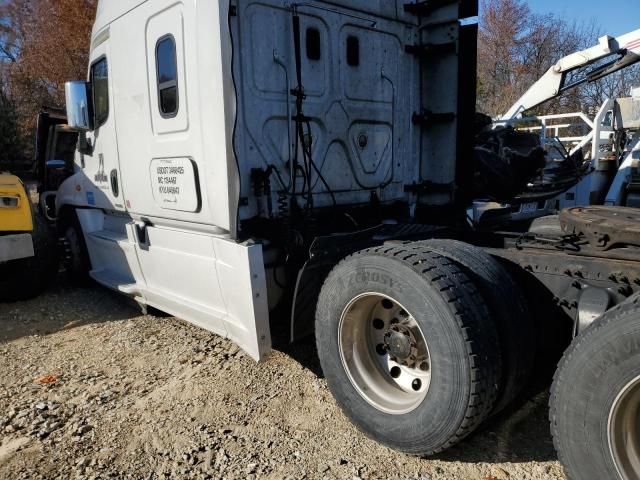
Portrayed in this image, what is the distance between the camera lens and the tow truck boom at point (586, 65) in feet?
26.0

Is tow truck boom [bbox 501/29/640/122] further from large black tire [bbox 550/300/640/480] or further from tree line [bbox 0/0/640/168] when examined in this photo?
tree line [bbox 0/0/640/168]

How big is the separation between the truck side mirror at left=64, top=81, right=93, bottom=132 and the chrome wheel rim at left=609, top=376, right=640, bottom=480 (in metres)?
4.94

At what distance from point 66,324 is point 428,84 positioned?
4236 mm

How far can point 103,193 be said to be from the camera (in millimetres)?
5301

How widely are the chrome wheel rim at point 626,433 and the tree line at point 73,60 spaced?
22.3 m

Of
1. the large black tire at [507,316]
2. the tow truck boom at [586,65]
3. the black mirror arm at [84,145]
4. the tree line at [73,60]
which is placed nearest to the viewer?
the large black tire at [507,316]

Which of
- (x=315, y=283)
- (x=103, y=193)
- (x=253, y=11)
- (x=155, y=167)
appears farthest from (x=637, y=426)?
(x=103, y=193)

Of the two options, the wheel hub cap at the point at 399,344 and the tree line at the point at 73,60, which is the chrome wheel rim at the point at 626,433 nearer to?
the wheel hub cap at the point at 399,344

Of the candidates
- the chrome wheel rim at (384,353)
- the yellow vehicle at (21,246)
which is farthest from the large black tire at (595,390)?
the yellow vehicle at (21,246)

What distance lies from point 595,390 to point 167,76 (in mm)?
3394

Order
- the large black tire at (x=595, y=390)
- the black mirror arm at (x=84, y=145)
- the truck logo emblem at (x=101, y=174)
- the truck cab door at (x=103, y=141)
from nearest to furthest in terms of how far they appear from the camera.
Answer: the large black tire at (x=595, y=390), the truck cab door at (x=103, y=141), the truck logo emblem at (x=101, y=174), the black mirror arm at (x=84, y=145)

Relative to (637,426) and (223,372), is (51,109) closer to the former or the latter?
(223,372)

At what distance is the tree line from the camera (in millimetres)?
21438

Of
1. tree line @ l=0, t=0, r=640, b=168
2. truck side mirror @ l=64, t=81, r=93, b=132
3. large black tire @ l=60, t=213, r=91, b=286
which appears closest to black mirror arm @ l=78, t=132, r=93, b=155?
truck side mirror @ l=64, t=81, r=93, b=132
